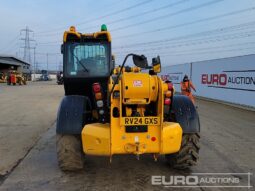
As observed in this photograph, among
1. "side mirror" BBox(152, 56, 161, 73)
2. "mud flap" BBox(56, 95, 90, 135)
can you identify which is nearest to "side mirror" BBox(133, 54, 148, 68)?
"side mirror" BBox(152, 56, 161, 73)

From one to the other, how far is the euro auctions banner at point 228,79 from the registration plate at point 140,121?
40.5 ft

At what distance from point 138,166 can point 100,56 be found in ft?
7.49

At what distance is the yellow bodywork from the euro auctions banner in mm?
12262

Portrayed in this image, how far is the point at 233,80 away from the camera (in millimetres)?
19422

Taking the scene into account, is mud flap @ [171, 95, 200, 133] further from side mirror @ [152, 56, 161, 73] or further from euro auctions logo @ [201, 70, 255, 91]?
euro auctions logo @ [201, 70, 255, 91]

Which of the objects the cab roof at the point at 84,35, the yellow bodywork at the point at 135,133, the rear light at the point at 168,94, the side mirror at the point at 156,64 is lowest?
the yellow bodywork at the point at 135,133

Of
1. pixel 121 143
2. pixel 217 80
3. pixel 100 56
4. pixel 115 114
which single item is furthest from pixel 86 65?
pixel 217 80

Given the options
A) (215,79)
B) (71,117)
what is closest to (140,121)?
(71,117)

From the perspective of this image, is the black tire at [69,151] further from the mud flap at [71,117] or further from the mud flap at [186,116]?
the mud flap at [186,116]

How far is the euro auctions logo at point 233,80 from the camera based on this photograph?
17.5 metres

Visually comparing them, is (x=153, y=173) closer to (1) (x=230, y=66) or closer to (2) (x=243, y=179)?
(2) (x=243, y=179)

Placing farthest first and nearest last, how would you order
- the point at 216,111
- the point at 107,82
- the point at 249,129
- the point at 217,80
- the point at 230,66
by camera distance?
the point at 217,80 < the point at 230,66 < the point at 216,111 < the point at 249,129 < the point at 107,82

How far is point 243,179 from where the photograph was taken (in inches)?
239

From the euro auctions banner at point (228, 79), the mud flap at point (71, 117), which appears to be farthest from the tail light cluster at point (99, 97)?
the euro auctions banner at point (228, 79)
